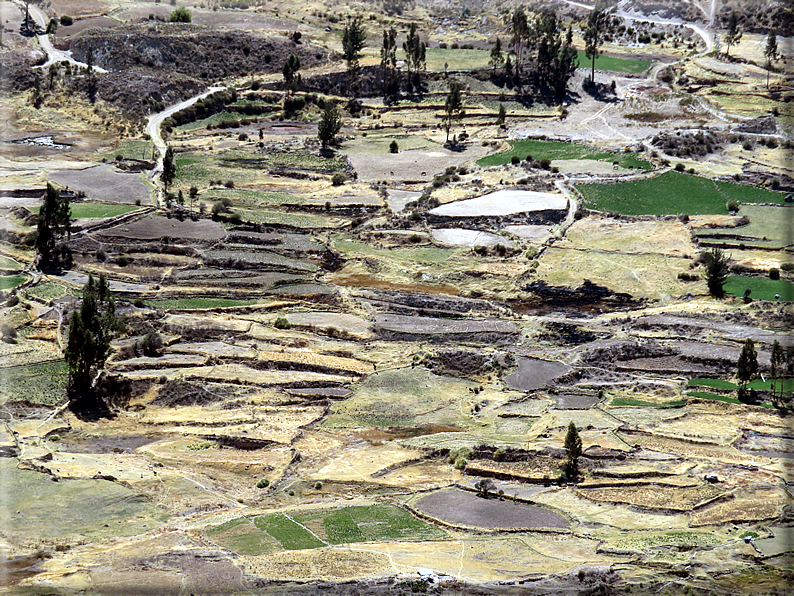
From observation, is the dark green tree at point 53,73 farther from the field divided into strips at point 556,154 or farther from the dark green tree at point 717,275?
the dark green tree at point 717,275

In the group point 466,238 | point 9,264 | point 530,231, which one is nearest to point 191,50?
point 466,238

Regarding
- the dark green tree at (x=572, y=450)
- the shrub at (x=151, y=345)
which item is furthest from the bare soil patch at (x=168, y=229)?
the dark green tree at (x=572, y=450)

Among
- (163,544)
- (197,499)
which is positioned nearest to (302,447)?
(197,499)

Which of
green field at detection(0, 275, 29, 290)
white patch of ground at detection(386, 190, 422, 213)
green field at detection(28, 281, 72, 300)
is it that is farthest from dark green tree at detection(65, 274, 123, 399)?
white patch of ground at detection(386, 190, 422, 213)

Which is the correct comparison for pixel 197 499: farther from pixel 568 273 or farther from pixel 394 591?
pixel 568 273

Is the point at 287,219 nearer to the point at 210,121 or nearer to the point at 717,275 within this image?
the point at 210,121

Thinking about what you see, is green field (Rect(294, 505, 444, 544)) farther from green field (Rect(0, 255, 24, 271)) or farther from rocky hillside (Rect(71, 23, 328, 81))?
rocky hillside (Rect(71, 23, 328, 81))
